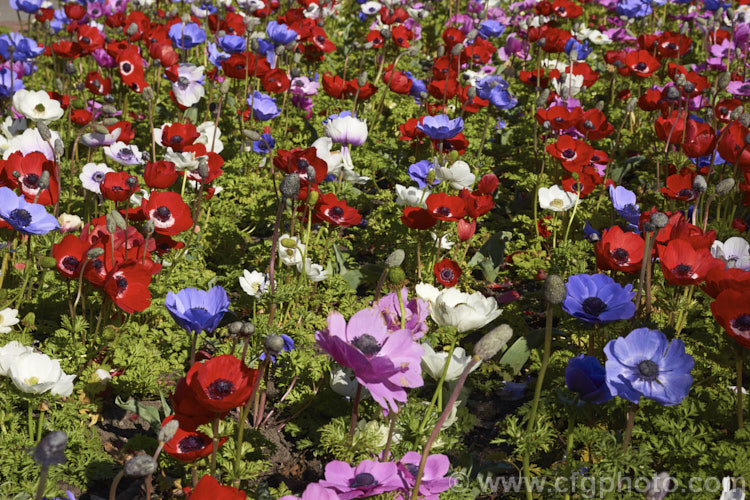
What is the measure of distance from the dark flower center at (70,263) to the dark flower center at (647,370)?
176cm

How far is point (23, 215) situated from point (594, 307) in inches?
72.8

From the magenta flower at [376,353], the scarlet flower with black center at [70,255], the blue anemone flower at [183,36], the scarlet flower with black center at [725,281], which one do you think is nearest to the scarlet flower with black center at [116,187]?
the scarlet flower with black center at [70,255]

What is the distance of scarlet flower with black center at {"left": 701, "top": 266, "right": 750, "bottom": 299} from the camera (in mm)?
1765

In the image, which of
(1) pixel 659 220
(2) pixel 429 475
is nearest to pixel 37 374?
(2) pixel 429 475

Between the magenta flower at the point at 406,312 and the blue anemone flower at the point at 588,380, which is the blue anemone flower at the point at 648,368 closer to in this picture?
the blue anemone flower at the point at 588,380

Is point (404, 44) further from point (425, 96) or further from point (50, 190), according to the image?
point (50, 190)

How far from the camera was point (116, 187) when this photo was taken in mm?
2701

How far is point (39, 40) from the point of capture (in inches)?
219

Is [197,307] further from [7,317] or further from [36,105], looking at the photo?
[36,105]

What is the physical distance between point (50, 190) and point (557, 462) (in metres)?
2.07

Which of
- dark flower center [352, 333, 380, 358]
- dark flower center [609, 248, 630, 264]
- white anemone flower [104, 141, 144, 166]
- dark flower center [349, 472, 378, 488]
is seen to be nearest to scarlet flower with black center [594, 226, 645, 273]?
dark flower center [609, 248, 630, 264]

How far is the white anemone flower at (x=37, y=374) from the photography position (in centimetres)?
184

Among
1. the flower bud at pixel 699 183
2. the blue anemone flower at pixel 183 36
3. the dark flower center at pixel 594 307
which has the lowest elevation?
the dark flower center at pixel 594 307

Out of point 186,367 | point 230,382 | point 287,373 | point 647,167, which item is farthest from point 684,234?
point 647,167
